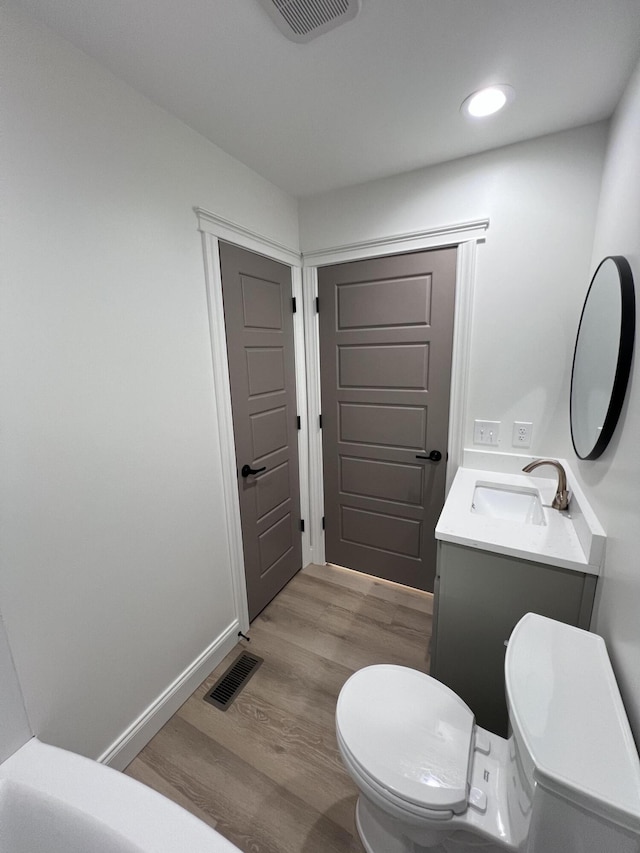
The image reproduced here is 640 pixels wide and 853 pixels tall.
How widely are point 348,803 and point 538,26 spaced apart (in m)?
2.52

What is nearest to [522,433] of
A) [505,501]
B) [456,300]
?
[505,501]

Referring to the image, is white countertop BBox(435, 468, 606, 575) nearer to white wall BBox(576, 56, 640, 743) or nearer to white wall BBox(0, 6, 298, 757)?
white wall BBox(576, 56, 640, 743)

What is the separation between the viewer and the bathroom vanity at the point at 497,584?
116cm

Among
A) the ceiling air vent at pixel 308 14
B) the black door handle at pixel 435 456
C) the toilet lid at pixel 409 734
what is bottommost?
the toilet lid at pixel 409 734

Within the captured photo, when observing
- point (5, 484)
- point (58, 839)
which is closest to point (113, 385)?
point (5, 484)

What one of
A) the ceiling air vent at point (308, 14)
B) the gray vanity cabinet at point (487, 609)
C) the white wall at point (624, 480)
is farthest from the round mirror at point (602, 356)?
the ceiling air vent at point (308, 14)

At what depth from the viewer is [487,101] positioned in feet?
4.29

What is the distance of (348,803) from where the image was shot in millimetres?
1217

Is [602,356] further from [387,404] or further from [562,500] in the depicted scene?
[387,404]

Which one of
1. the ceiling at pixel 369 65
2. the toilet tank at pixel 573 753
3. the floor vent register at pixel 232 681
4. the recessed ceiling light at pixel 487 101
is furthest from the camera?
the floor vent register at pixel 232 681

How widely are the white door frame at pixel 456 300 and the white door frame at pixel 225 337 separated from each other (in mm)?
82

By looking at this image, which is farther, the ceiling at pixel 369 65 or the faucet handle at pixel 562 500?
the faucet handle at pixel 562 500

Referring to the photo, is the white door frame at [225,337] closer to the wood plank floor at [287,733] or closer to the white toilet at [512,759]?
the wood plank floor at [287,733]

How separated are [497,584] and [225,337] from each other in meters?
1.54
